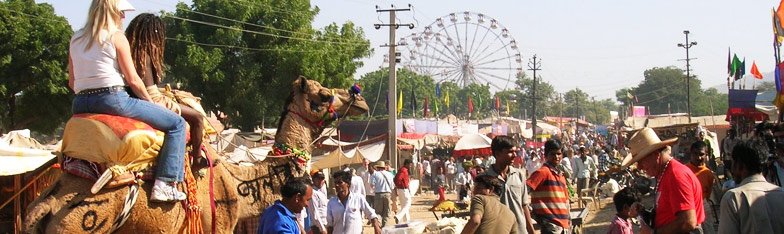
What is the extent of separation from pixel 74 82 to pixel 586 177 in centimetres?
2148

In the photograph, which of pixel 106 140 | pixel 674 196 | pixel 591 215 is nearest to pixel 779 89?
pixel 591 215

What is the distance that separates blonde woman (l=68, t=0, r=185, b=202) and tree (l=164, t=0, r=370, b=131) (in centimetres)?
3228

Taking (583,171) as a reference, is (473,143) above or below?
Answer: above

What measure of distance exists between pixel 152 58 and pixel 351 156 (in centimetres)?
2168

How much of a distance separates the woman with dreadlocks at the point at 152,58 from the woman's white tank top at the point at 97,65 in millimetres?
598

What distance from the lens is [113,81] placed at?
622 cm

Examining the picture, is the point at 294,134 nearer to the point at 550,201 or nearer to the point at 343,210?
the point at 550,201

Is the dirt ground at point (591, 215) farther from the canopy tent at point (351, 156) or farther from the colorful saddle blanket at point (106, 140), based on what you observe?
the colorful saddle blanket at point (106, 140)

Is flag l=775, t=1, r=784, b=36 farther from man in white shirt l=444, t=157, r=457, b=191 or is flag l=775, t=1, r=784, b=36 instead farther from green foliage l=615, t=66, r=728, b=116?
green foliage l=615, t=66, r=728, b=116

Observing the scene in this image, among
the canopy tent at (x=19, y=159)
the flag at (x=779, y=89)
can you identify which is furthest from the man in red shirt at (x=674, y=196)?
the flag at (x=779, y=89)

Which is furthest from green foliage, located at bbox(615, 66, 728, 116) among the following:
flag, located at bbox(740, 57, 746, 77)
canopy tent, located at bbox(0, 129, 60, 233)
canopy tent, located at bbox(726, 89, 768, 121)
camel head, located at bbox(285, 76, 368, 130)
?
camel head, located at bbox(285, 76, 368, 130)

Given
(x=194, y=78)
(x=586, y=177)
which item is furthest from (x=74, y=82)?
(x=194, y=78)

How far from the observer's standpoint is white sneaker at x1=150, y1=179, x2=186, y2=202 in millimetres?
6344

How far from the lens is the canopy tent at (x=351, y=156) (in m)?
27.4
